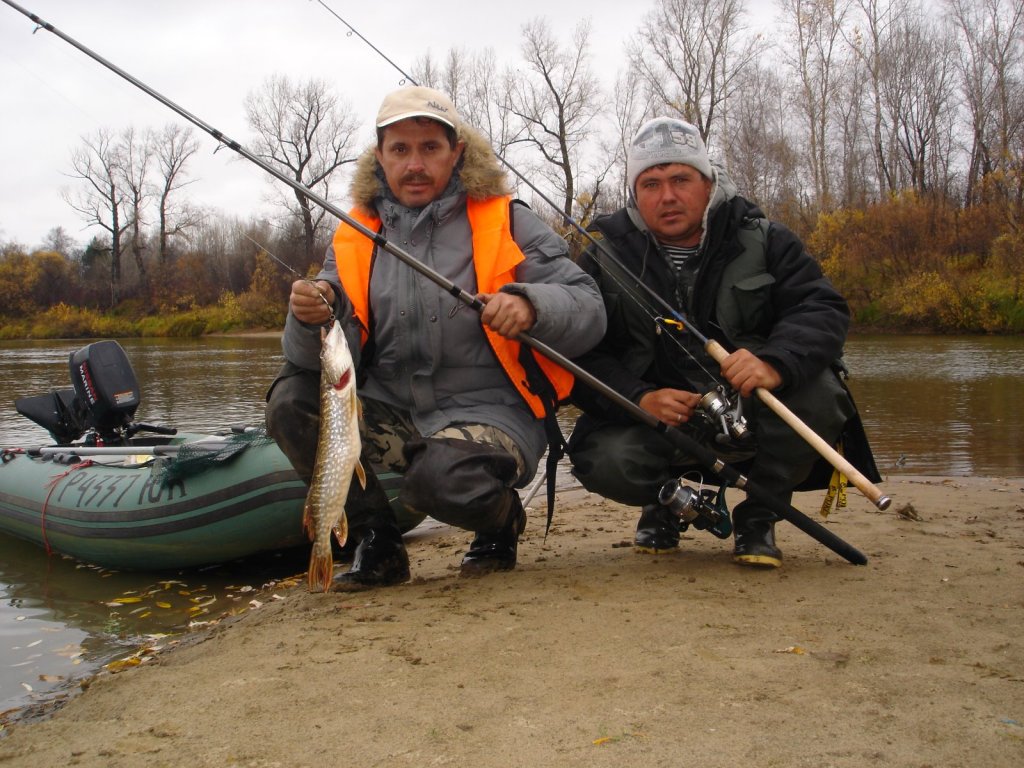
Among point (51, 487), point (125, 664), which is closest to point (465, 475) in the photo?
point (125, 664)

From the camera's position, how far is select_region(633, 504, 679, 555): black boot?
12.3ft

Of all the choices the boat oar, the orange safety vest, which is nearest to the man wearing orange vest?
the orange safety vest

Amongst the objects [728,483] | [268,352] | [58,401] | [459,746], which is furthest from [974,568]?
[268,352]

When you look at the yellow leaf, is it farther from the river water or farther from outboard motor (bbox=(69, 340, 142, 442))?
outboard motor (bbox=(69, 340, 142, 442))

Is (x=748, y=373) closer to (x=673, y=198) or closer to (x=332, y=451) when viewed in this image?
(x=673, y=198)

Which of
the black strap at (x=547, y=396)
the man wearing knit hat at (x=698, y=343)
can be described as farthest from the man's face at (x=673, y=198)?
the black strap at (x=547, y=396)

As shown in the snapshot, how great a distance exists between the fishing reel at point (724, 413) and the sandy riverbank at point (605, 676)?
0.51 meters

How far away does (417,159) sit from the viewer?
3.50 m

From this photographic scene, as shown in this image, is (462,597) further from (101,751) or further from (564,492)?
(564,492)

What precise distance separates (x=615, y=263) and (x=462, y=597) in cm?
141

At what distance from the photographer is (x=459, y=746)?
203cm

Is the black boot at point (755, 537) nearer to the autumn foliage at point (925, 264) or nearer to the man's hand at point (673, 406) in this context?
the man's hand at point (673, 406)

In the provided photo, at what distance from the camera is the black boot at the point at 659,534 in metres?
3.74

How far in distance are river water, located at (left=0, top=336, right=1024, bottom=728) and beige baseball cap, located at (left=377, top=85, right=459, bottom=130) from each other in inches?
83.9
